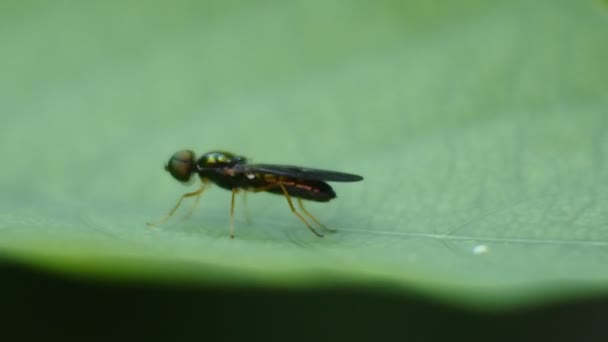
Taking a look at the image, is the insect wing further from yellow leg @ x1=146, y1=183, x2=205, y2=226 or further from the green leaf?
yellow leg @ x1=146, y1=183, x2=205, y2=226

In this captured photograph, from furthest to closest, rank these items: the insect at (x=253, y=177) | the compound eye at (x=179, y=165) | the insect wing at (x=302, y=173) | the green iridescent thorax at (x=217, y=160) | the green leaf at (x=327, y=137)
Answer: the green iridescent thorax at (x=217, y=160) < the compound eye at (x=179, y=165) < the insect at (x=253, y=177) < the insect wing at (x=302, y=173) < the green leaf at (x=327, y=137)

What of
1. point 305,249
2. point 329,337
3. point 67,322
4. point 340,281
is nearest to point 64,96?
point 67,322

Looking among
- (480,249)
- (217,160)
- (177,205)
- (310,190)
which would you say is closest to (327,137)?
(310,190)

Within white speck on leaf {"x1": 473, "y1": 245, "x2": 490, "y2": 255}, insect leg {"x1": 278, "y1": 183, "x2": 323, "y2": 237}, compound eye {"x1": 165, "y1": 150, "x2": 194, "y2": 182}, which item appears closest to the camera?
white speck on leaf {"x1": 473, "y1": 245, "x2": 490, "y2": 255}

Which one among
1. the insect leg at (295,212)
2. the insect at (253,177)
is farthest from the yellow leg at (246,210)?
A: the insect leg at (295,212)

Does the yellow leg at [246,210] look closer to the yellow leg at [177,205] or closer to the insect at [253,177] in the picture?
the insect at [253,177]

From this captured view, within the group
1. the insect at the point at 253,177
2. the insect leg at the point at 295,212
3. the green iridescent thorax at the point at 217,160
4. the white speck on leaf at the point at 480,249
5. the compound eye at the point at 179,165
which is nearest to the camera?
the white speck on leaf at the point at 480,249

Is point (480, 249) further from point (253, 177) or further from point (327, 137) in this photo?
point (253, 177)

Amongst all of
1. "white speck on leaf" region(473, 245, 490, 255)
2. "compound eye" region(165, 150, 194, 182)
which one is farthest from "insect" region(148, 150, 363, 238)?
"white speck on leaf" region(473, 245, 490, 255)
